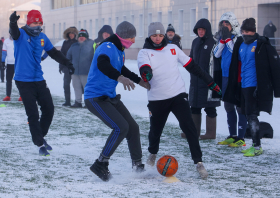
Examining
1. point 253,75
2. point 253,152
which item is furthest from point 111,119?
point 253,152

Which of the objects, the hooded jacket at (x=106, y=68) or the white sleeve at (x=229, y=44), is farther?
the white sleeve at (x=229, y=44)

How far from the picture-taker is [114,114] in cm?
525

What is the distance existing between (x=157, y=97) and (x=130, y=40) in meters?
0.77

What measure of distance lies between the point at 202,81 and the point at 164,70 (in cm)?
234

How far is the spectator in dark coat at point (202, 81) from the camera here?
7.64 metres

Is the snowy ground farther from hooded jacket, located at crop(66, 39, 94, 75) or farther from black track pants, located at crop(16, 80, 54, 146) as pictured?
hooded jacket, located at crop(66, 39, 94, 75)

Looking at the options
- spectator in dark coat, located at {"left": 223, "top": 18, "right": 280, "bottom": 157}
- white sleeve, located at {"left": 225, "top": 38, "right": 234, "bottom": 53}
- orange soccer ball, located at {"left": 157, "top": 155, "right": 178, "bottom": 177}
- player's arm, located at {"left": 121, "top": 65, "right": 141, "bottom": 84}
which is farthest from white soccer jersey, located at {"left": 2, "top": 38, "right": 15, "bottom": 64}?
orange soccer ball, located at {"left": 157, "top": 155, "right": 178, "bottom": 177}

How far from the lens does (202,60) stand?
7.68 meters

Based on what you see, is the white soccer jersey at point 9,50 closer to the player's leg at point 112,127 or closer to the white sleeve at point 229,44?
the white sleeve at point 229,44

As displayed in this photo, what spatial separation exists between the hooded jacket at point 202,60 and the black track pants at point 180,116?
2.05 meters

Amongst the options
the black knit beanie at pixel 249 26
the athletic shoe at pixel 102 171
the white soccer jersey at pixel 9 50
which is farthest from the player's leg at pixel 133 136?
the white soccer jersey at pixel 9 50

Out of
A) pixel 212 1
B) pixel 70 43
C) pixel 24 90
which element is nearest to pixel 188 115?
pixel 24 90

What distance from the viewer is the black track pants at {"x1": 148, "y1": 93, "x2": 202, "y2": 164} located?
5465 millimetres

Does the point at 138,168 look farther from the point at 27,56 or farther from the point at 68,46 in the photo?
the point at 68,46
